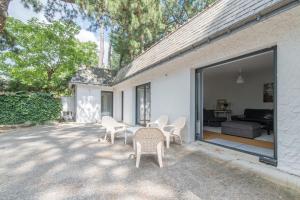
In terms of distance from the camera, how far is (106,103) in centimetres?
1574

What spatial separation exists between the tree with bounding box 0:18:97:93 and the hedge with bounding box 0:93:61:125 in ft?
16.6

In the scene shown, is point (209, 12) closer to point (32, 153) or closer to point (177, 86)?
point (177, 86)

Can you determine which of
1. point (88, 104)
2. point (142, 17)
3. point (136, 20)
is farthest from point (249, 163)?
point (88, 104)

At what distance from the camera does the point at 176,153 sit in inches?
214

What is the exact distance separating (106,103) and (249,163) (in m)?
13.0

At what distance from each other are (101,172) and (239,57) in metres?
4.60

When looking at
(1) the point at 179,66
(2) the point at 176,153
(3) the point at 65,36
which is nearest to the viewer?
(2) the point at 176,153

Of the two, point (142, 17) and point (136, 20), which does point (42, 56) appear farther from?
point (142, 17)

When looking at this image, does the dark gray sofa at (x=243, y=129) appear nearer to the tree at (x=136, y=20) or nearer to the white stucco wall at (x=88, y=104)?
the tree at (x=136, y=20)

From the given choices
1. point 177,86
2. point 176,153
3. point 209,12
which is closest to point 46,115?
point 177,86

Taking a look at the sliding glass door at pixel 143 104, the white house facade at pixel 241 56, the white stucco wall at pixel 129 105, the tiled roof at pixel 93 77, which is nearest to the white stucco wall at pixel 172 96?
the white house facade at pixel 241 56

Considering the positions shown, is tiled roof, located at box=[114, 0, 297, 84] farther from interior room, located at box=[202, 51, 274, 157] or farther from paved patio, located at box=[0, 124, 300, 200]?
paved patio, located at box=[0, 124, 300, 200]

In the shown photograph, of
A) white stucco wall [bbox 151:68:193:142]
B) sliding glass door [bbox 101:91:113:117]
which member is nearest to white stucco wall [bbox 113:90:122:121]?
sliding glass door [bbox 101:91:113:117]

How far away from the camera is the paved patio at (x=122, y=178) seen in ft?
10.1
